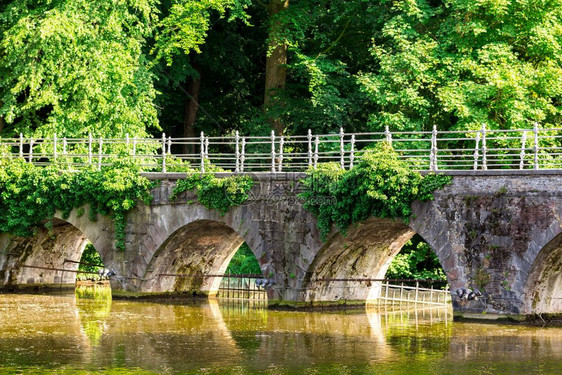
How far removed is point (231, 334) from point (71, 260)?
12357mm

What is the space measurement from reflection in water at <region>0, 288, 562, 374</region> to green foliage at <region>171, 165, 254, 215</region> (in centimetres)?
286

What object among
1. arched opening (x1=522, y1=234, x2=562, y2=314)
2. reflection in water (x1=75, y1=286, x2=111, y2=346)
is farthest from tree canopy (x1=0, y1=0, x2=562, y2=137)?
arched opening (x1=522, y1=234, x2=562, y2=314)

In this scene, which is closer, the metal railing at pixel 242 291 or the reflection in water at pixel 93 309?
the reflection in water at pixel 93 309

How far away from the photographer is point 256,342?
22203 mm

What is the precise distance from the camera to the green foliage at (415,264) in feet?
109

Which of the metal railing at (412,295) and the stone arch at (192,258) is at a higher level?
the stone arch at (192,258)

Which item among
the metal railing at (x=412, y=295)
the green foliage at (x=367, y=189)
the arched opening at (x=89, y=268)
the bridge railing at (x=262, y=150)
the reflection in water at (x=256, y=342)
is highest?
the bridge railing at (x=262, y=150)

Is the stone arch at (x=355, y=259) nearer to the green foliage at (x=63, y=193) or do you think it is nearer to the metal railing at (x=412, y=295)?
the metal railing at (x=412, y=295)

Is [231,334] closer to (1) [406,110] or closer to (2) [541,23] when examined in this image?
(1) [406,110]

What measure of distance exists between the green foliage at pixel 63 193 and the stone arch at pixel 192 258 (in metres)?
1.20

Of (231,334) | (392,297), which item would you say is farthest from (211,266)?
(231,334)

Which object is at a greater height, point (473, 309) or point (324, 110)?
point (324, 110)

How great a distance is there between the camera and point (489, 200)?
77.6 feet

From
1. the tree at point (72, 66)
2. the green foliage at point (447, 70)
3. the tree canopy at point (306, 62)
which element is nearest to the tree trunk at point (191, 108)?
the tree canopy at point (306, 62)
